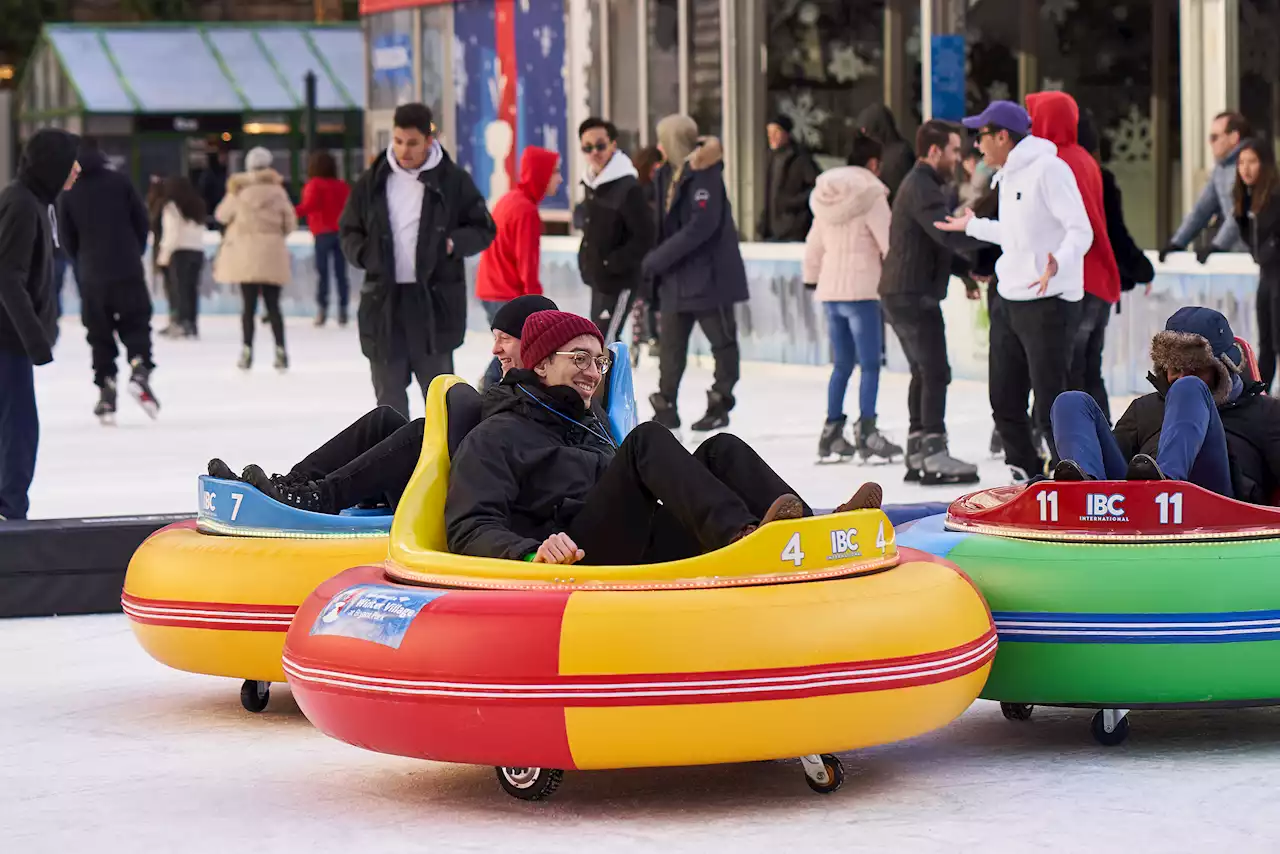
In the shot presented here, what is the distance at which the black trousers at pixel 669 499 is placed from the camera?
5.64 metres

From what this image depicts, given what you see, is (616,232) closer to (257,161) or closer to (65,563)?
(65,563)

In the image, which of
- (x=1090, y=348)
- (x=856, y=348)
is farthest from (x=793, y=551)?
(x=856, y=348)

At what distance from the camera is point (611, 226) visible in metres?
13.4

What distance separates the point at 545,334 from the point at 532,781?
3.83ft

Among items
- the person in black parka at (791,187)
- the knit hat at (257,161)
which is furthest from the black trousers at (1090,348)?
the knit hat at (257,161)

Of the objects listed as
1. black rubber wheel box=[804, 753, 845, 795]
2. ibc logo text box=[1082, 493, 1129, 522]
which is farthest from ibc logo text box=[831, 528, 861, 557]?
ibc logo text box=[1082, 493, 1129, 522]

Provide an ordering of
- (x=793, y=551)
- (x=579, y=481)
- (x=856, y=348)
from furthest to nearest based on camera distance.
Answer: (x=856, y=348)
(x=579, y=481)
(x=793, y=551)

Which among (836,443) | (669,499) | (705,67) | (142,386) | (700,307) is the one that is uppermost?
(705,67)

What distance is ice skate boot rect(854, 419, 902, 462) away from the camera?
12.1m

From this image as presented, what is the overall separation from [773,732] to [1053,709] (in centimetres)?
154

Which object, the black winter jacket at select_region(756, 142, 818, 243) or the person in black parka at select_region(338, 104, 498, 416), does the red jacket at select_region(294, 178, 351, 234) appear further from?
the person in black parka at select_region(338, 104, 498, 416)

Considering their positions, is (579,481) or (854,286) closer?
(579,481)

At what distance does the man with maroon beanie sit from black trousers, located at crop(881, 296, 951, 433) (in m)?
4.98

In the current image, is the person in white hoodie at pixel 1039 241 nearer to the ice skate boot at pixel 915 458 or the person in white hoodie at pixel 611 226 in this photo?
the ice skate boot at pixel 915 458
